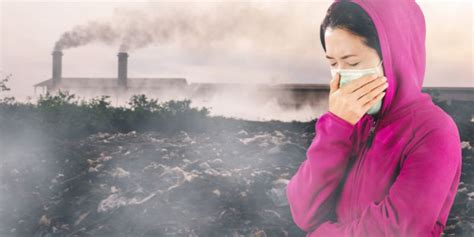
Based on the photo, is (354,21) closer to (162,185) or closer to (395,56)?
(395,56)

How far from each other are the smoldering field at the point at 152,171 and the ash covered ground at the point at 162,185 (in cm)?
1

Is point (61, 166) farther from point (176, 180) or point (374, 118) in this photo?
point (374, 118)

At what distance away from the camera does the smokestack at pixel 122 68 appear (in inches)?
837

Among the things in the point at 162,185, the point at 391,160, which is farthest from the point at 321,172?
the point at 162,185

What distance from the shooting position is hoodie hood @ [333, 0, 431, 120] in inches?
67.6

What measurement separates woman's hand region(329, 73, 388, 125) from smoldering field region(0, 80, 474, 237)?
3.52 meters

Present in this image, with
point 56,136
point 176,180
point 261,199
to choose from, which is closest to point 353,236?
point 261,199

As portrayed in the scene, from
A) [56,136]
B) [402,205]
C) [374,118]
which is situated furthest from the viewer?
[56,136]

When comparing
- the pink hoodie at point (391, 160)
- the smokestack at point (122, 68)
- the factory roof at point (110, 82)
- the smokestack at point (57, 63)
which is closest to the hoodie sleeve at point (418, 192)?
the pink hoodie at point (391, 160)

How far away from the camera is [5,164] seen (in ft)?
25.7

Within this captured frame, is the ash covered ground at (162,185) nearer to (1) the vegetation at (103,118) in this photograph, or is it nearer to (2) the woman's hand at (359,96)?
(1) the vegetation at (103,118)

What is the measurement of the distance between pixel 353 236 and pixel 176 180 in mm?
4646

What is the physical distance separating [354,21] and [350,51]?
0.33 ft

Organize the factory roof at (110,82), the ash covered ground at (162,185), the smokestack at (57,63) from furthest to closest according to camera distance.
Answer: the factory roof at (110,82), the smokestack at (57,63), the ash covered ground at (162,185)
